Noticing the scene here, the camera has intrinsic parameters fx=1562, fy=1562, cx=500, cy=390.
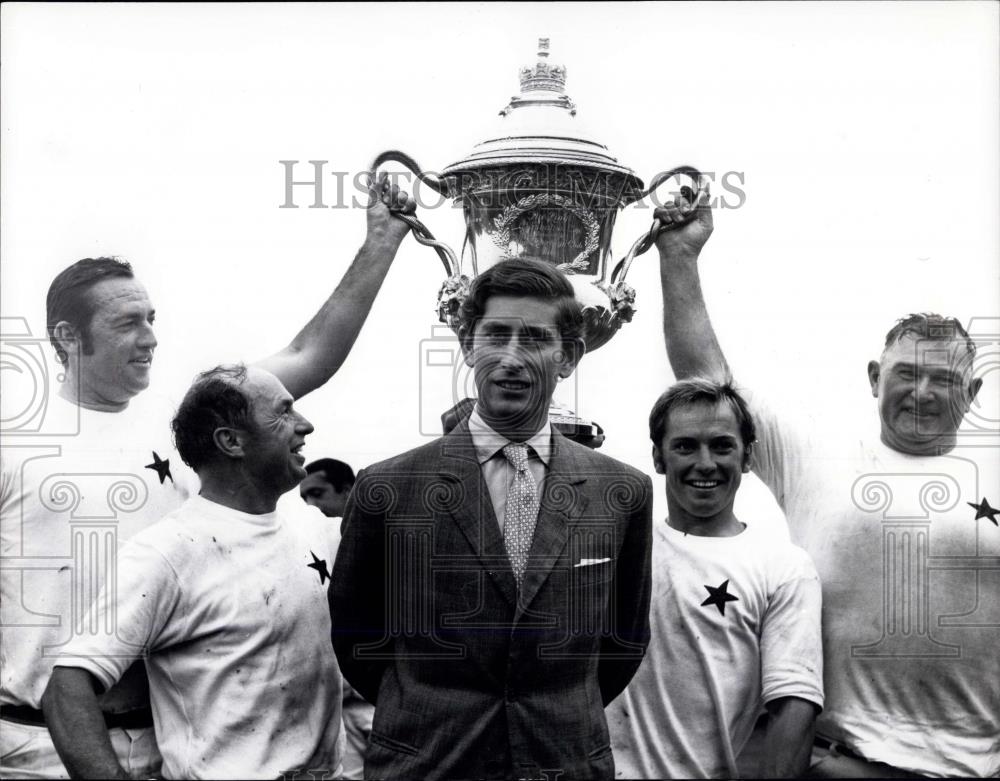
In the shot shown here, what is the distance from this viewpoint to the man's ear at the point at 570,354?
3617 millimetres

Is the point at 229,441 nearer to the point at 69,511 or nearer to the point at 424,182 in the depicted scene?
the point at 69,511

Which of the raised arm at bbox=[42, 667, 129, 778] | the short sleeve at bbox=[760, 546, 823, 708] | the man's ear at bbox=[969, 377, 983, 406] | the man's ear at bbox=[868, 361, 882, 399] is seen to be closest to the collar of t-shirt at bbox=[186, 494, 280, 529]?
the raised arm at bbox=[42, 667, 129, 778]

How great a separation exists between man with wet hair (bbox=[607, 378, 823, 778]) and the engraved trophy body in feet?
1.13

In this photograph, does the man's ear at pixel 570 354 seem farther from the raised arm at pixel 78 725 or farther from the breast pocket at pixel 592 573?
the raised arm at pixel 78 725

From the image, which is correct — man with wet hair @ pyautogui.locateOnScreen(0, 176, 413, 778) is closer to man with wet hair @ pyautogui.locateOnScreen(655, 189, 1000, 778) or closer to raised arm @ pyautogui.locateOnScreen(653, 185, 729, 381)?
raised arm @ pyautogui.locateOnScreen(653, 185, 729, 381)

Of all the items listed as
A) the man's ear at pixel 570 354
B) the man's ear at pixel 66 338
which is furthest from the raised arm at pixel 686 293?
the man's ear at pixel 66 338

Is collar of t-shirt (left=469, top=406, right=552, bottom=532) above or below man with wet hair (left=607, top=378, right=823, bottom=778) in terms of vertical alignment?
above

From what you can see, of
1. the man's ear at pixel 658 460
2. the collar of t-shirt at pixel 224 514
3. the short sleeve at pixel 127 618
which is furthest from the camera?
the man's ear at pixel 658 460

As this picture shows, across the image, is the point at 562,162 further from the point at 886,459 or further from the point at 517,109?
the point at 886,459

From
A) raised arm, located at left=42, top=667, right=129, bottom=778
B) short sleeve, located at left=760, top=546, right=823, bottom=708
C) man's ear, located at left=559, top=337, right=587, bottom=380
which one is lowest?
raised arm, located at left=42, top=667, right=129, bottom=778

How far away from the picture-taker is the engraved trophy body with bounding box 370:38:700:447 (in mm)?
4004

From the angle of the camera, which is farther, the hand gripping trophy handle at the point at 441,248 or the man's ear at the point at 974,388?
the man's ear at the point at 974,388

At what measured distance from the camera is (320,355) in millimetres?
4164

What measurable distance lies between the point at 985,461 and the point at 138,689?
231 centimetres
